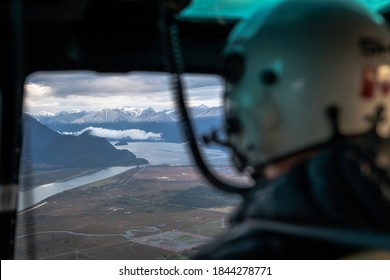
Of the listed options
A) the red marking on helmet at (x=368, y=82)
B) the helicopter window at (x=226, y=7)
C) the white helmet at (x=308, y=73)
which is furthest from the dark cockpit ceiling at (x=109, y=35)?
the red marking on helmet at (x=368, y=82)

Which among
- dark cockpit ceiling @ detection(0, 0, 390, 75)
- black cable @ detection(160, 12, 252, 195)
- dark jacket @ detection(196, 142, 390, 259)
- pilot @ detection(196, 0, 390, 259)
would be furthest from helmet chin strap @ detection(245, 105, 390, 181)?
dark cockpit ceiling @ detection(0, 0, 390, 75)

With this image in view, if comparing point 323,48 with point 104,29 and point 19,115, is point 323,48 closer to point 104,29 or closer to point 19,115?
point 104,29

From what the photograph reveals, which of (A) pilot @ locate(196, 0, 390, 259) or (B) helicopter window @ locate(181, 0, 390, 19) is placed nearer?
(A) pilot @ locate(196, 0, 390, 259)

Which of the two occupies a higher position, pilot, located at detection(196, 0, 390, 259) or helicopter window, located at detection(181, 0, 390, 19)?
pilot, located at detection(196, 0, 390, 259)

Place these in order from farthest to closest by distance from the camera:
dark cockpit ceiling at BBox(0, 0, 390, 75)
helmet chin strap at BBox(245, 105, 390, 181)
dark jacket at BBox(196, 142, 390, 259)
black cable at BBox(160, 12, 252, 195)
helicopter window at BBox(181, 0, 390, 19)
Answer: helicopter window at BBox(181, 0, 390, 19)
dark cockpit ceiling at BBox(0, 0, 390, 75)
black cable at BBox(160, 12, 252, 195)
helmet chin strap at BBox(245, 105, 390, 181)
dark jacket at BBox(196, 142, 390, 259)

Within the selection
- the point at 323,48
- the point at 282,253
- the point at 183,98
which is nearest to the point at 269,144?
the point at 323,48

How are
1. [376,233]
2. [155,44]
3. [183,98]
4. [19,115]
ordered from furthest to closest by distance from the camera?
[155,44] < [19,115] < [183,98] < [376,233]

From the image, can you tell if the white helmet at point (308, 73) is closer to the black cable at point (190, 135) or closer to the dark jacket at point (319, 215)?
the dark jacket at point (319, 215)

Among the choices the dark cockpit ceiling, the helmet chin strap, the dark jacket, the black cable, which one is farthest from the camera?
the dark cockpit ceiling

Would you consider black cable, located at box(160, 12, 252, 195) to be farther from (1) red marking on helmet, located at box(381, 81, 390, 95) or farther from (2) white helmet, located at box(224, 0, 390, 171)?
(1) red marking on helmet, located at box(381, 81, 390, 95)
